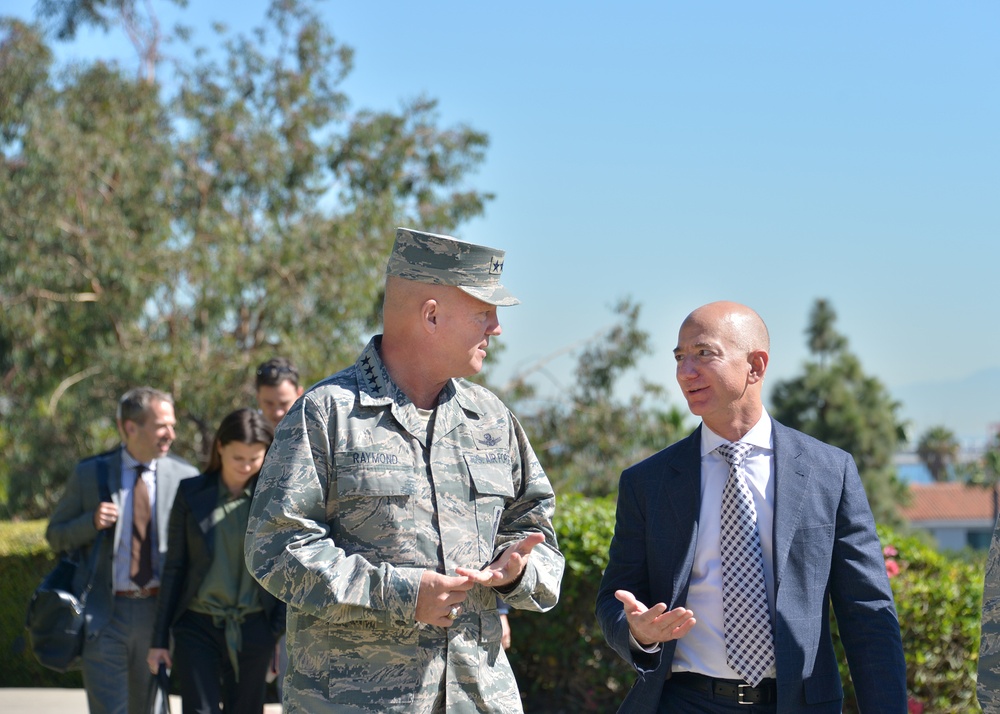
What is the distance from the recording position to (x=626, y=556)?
3.79 meters

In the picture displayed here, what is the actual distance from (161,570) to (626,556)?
3.19 metres

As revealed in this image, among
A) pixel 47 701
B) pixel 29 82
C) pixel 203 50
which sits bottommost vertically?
pixel 47 701

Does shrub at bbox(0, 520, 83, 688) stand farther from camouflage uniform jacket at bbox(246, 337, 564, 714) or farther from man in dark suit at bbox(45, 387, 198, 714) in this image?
camouflage uniform jacket at bbox(246, 337, 564, 714)

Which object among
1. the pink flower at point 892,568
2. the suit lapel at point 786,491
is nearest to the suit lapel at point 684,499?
the suit lapel at point 786,491

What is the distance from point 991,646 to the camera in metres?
2.90

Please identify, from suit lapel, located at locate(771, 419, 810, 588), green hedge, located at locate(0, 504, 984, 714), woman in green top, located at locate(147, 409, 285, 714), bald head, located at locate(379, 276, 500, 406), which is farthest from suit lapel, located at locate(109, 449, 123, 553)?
suit lapel, located at locate(771, 419, 810, 588)

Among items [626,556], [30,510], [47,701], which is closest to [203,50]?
[30,510]

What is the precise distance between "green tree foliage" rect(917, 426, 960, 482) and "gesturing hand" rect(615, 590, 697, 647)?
9645 cm

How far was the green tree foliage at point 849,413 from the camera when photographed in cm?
3959

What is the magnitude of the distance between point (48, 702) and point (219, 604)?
469cm

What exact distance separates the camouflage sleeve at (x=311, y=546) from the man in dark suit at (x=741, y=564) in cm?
72

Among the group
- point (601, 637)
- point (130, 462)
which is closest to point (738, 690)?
point (130, 462)

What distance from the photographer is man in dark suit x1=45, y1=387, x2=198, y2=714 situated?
597cm

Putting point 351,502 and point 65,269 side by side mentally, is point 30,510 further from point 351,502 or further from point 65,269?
point 351,502
